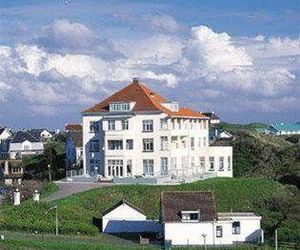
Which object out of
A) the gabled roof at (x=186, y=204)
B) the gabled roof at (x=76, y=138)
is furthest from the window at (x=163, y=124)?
the gabled roof at (x=76, y=138)

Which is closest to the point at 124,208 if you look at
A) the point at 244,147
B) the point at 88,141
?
the point at 88,141

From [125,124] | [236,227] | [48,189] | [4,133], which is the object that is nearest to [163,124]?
[125,124]

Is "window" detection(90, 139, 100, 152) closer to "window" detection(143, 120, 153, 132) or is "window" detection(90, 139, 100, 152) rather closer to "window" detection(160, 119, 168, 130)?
"window" detection(143, 120, 153, 132)

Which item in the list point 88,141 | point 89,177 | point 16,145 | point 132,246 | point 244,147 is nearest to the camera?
point 132,246

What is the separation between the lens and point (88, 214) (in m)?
40.6

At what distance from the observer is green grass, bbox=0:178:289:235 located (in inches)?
1452

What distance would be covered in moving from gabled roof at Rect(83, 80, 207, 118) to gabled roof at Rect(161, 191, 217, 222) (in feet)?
42.9

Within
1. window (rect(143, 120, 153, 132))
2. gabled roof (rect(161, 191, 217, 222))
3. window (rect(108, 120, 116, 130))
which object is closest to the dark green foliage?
window (rect(143, 120, 153, 132))

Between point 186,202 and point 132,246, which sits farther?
point 186,202

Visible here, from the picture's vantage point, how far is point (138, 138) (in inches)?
2005

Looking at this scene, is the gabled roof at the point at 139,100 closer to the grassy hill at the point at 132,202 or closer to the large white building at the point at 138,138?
the large white building at the point at 138,138

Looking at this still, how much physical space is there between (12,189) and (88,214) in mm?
7780

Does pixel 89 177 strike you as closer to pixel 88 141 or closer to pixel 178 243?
pixel 88 141

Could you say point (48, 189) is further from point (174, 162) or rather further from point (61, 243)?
point (61, 243)
